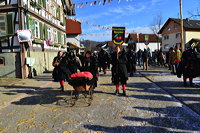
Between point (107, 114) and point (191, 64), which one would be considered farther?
point (191, 64)

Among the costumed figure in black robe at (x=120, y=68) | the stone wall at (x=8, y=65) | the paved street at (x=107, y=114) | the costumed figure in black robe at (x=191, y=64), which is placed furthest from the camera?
the stone wall at (x=8, y=65)

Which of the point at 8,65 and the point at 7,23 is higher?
the point at 7,23

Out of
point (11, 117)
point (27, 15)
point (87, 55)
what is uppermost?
point (27, 15)

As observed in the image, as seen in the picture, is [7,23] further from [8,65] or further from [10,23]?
[8,65]

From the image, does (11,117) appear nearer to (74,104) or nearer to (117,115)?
(74,104)

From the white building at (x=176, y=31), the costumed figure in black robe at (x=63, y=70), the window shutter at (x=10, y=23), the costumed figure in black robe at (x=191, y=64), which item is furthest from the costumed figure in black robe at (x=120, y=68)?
the white building at (x=176, y=31)

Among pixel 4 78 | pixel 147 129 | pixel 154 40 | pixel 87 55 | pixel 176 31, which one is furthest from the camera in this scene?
pixel 154 40

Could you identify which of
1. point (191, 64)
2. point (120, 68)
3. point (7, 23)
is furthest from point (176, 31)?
point (120, 68)

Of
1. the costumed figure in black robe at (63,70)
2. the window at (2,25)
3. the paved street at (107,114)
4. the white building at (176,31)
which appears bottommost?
the paved street at (107,114)

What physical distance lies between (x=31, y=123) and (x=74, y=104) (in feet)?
5.31

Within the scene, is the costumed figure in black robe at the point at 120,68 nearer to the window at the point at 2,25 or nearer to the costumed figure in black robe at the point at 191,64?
the costumed figure in black robe at the point at 191,64

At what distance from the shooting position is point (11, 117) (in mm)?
5000

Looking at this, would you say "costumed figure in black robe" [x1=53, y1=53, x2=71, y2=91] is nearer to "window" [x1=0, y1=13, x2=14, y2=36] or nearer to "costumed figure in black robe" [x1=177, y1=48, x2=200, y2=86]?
"costumed figure in black robe" [x1=177, y1=48, x2=200, y2=86]

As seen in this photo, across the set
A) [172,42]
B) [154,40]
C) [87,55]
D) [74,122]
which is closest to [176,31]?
[172,42]
